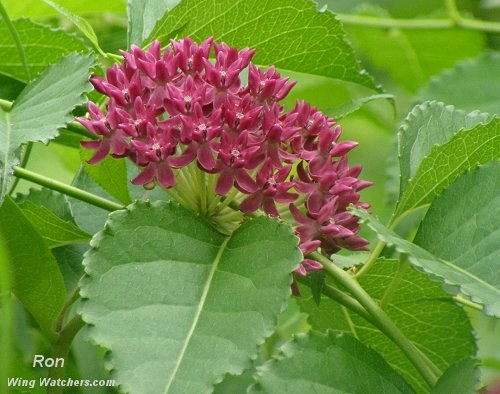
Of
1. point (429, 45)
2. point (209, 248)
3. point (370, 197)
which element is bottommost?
point (370, 197)

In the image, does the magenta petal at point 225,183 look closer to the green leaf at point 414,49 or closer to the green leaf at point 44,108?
the green leaf at point 44,108

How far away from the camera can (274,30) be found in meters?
0.78

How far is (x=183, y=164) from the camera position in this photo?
2.11ft

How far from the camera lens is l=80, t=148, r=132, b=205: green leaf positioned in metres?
0.76

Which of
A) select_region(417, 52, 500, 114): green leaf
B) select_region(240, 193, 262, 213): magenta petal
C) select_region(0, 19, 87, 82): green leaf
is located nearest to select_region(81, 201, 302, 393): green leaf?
select_region(240, 193, 262, 213): magenta petal

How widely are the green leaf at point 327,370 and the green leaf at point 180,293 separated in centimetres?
5

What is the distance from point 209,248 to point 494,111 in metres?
0.78

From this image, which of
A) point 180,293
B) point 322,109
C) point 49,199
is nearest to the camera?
point 180,293

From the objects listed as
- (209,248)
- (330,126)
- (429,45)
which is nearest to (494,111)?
(429,45)

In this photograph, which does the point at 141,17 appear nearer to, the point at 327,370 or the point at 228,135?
the point at 228,135

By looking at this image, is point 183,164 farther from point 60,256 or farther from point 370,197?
point 370,197

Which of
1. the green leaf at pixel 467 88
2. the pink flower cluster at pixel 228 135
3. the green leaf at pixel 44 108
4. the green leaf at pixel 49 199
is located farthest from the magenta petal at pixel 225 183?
the green leaf at pixel 467 88

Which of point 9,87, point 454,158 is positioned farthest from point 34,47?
point 454,158

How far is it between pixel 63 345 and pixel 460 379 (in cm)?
28
